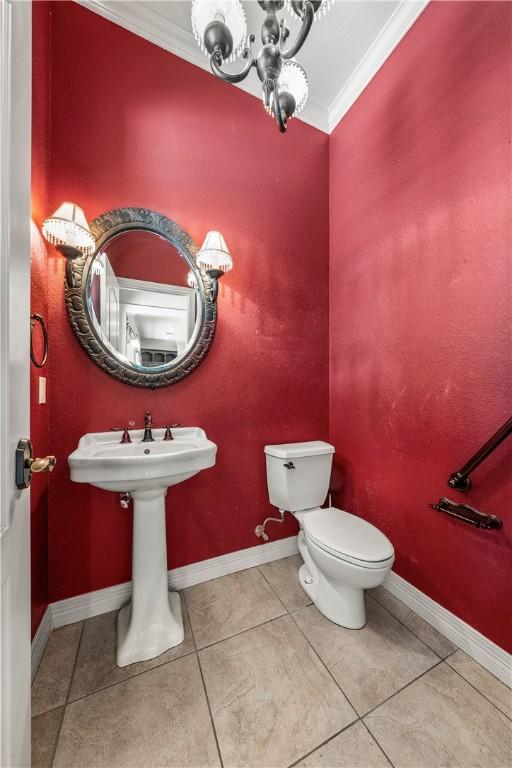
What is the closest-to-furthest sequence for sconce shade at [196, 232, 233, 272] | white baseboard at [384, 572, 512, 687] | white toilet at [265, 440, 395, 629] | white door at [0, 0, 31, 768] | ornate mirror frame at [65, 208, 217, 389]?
1. white door at [0, 0, 31, 768]
2. white baseboard at [384, 572, 512, 687]
3. white toilet at [265, 440, 395, 629]
4. ornate mirror frame at [65, 208, 217, 389]
5. sconce shade at [196, 232, 233, 272]

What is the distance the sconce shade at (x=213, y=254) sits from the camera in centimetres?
142

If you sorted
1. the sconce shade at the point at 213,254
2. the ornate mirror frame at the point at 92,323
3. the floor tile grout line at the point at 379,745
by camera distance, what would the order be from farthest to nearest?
the sconce shade at the point at 213,254 < the ornate mirror frame at the point at 92,323 < the floor tile grout line at the point at 379,745

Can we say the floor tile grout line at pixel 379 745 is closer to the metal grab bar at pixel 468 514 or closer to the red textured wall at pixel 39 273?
the metal grab bar at pixel 468 514

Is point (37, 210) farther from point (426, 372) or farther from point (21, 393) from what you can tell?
point (426, 372)

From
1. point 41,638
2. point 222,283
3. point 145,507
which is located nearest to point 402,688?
point 145,507

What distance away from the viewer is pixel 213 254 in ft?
4.75

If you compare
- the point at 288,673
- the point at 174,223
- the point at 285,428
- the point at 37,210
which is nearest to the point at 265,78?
the point at 174,223

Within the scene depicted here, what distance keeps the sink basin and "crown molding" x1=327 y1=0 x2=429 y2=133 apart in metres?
2.24

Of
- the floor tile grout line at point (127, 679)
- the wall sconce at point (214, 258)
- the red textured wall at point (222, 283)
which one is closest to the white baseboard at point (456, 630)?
the red textured wall at point (222, 283)

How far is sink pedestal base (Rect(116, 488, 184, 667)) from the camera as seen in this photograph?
3.89ft

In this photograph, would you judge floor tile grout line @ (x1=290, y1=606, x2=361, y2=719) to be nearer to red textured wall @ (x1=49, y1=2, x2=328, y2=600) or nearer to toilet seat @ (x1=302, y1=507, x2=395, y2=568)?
toilet seat @ (x1=302, y1=507, x2=395, y2=568)

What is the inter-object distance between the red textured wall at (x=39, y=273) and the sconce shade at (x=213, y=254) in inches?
26.6

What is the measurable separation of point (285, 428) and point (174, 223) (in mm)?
1307

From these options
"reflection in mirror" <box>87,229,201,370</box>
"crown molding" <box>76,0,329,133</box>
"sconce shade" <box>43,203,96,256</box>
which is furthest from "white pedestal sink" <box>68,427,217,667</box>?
"crown molding" <box>76,0,329,133</box>
